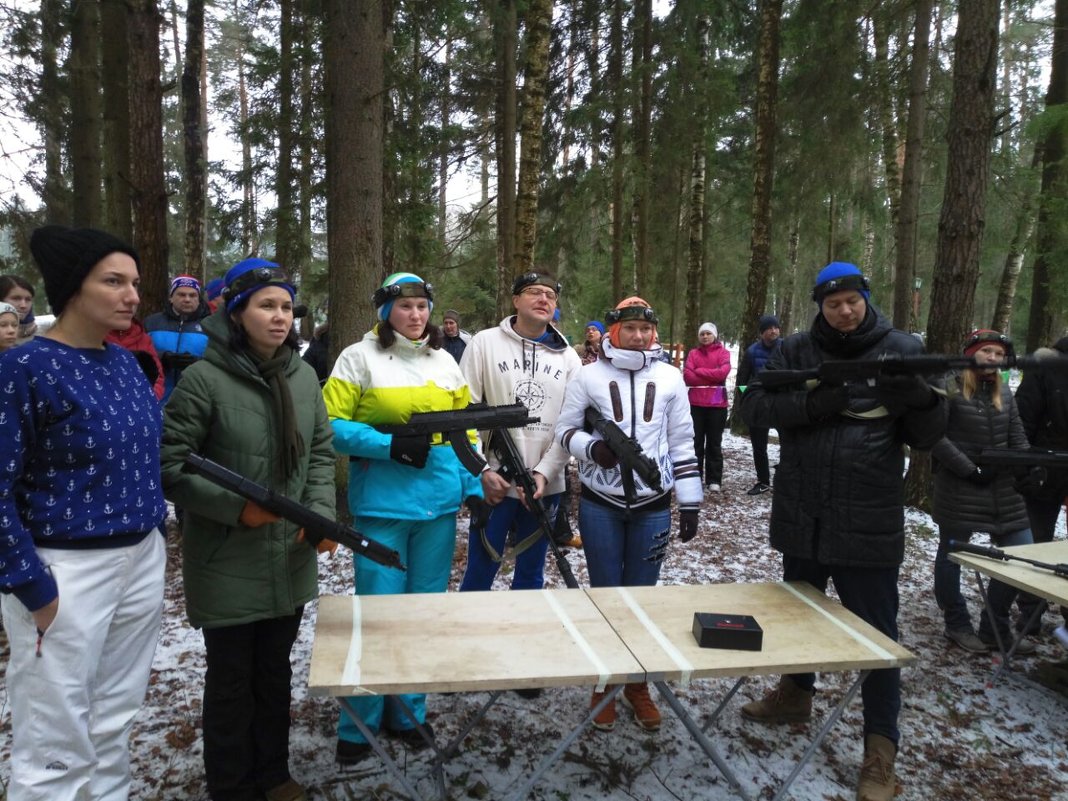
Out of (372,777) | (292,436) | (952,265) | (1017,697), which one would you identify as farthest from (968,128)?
(372,777)

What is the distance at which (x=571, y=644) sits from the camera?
8.00 ft

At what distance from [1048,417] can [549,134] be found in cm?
1146

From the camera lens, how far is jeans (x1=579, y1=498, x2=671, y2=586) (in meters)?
3.41

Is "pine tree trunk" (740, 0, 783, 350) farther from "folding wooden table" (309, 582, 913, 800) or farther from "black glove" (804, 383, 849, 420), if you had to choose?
"folding wooden table" (309, 582, 913, 800)

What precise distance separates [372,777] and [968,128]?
772 cm

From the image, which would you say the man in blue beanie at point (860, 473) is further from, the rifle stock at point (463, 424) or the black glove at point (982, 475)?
the black glove at point (982, 475)

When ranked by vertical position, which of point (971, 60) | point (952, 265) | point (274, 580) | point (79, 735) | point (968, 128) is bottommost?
point (79, 735)

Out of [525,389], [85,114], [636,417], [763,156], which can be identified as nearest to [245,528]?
[525,389]

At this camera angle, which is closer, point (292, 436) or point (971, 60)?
point (292, 436)

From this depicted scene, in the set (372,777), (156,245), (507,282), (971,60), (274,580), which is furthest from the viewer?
(507,282)

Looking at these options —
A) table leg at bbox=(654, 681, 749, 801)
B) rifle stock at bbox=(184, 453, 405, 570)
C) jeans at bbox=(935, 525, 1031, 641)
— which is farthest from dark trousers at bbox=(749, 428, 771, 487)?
rifle stock at bbox=(184, 453, 405, 570)

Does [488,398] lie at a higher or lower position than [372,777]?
higher

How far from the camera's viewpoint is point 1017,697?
3791 millimetres

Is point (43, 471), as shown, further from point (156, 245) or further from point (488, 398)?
point (156, 245)
